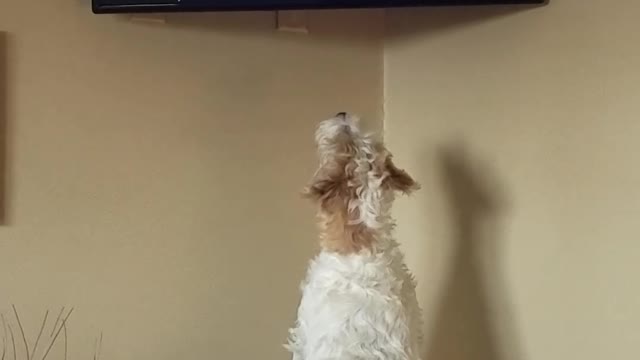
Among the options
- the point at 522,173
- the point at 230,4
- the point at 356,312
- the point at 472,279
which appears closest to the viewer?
the point at 356,312

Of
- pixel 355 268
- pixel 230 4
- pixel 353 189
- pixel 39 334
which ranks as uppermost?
pixel 230 4

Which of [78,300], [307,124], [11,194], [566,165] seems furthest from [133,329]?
[566,165]

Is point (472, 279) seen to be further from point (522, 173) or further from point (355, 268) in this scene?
point (355, 268)

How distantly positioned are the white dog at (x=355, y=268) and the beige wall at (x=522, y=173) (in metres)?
0.26

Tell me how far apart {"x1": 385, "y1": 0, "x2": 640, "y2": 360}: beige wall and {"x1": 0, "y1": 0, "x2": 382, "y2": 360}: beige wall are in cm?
20

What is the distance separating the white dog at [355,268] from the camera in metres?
1.63

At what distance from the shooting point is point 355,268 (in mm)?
1661

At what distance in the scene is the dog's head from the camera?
1.68 metres

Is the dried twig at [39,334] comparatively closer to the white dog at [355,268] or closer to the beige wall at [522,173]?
the white dog at [355,268]

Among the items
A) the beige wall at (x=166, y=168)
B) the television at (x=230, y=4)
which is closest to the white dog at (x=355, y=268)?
the television at (x=230, y=4)

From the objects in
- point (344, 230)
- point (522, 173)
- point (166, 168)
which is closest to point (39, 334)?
point (166, 168)

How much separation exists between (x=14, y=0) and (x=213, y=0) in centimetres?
39

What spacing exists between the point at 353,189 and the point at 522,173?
0.36m

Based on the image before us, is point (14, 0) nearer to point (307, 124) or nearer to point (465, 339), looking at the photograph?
point (307, 124)
